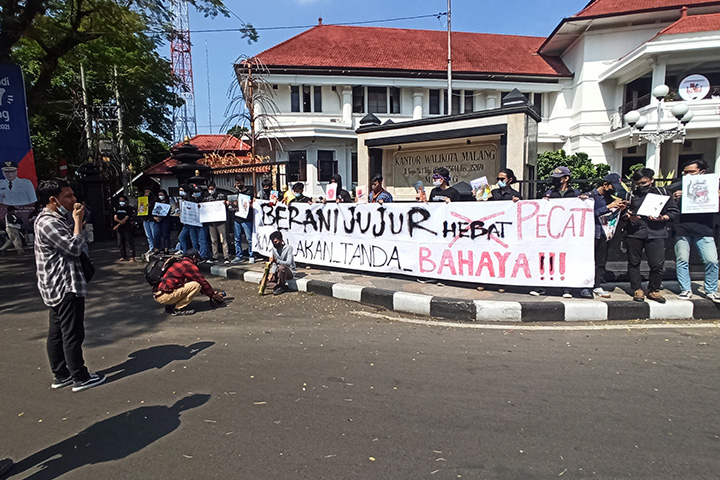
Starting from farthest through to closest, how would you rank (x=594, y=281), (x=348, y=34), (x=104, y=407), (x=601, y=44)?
(x=348, y=34)
(x=601, y=44)
(x=594, y=281)
(x=104, y=407)

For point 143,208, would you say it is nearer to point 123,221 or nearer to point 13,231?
point 123,221

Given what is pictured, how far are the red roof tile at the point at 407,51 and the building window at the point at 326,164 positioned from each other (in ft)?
16.4

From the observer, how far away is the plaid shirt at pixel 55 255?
138 inches

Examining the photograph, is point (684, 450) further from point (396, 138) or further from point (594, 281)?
point (396, 138)

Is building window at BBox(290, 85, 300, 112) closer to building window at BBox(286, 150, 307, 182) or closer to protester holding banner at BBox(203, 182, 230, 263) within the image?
building window at BBox(286, 150, 307, 182)

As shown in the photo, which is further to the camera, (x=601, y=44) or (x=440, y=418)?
(x=601, y=44)

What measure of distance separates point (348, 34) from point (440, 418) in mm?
29413

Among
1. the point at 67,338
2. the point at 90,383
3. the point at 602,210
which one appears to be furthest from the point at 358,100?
the point at 90,383

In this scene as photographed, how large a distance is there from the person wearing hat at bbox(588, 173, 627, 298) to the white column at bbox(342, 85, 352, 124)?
20.4 meters

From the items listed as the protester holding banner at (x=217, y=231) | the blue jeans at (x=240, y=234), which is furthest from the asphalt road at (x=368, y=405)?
the protester holding banner at (x=217, y=231)

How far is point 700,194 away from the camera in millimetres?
5449

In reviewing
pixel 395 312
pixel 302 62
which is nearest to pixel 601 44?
pixel 302 62

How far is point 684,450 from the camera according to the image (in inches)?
103

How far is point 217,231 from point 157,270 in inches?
146
